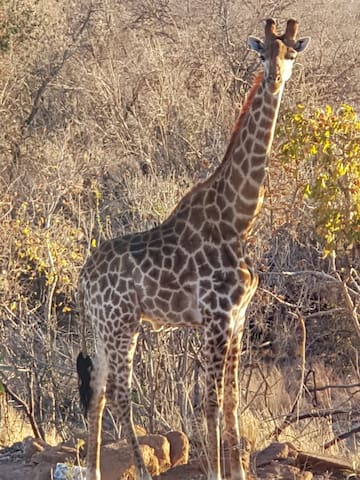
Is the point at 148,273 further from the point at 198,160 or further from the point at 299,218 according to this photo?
the point at 198,160

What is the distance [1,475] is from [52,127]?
409 inches

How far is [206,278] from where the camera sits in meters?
5.71

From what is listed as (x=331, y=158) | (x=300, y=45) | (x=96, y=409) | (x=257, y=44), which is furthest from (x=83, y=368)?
(x=300, y=45)

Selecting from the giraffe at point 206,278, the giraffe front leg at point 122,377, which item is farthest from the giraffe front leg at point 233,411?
the giraffe front leg at point 122,377

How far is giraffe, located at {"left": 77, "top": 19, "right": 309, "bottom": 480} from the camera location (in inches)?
221

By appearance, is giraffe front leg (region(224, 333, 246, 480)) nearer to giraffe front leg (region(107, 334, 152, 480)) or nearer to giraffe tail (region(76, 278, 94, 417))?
giraffe front leg (region(107, 334, 152, 480))

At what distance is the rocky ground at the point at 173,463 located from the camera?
5992 mm

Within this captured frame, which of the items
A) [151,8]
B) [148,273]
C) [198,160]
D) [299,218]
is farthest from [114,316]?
[151,8]

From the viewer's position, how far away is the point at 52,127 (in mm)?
16094

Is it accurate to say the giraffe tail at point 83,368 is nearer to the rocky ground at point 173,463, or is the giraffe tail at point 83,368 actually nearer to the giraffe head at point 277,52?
the rocky ground at point 173,463

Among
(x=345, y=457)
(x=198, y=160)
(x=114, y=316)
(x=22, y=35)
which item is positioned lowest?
(x=345, y=457)

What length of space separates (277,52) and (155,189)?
361 cm

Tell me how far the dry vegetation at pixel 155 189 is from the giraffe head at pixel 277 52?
0.50 m

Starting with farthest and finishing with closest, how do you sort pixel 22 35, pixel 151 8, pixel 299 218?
pixel 151 8 < pixel 22 35 < pixel 299 218
